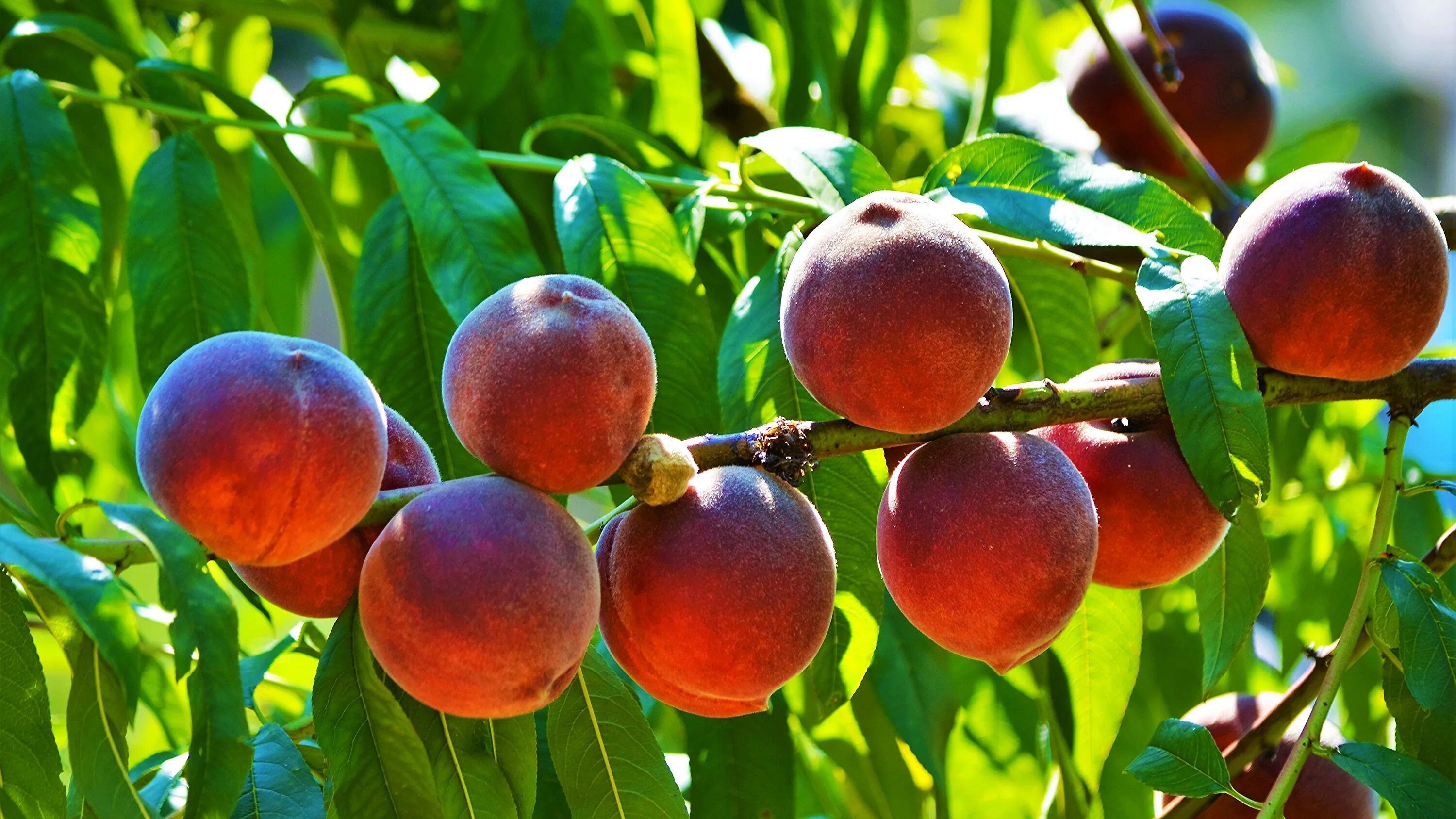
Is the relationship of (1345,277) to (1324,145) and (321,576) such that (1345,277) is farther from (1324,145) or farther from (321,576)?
(1324,145)

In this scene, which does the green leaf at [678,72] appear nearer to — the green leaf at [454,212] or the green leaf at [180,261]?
the green leaf at [454,212]

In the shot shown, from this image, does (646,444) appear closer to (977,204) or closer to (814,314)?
(814,314)

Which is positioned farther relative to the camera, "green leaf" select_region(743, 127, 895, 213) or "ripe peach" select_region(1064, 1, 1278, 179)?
"ripe peach" select_region(1064, 1, 1278, 179)

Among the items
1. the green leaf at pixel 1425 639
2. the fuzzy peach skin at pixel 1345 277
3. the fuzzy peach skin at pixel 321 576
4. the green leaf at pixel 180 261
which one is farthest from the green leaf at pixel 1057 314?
the green leaf at pixel 180 261

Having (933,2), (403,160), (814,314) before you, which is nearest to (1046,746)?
(814,314)

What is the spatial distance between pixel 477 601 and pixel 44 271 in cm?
70

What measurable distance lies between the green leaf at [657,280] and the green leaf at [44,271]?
456mm

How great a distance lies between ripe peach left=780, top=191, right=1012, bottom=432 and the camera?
0.80m

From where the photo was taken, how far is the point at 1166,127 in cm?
140

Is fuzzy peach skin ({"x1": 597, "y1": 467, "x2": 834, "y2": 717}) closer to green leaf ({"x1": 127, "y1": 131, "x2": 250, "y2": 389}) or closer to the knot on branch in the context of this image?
the knot on branch

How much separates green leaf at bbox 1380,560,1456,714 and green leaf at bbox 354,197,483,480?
714 millimetres

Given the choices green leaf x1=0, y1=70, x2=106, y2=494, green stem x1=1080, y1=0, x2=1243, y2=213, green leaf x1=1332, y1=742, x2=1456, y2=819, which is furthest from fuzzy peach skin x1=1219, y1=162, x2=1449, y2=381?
green leaf x1=0, y1=70, x2=106, y2=494

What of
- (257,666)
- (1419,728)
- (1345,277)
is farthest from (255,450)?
(1419,728)

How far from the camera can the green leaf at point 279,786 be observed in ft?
2.92
